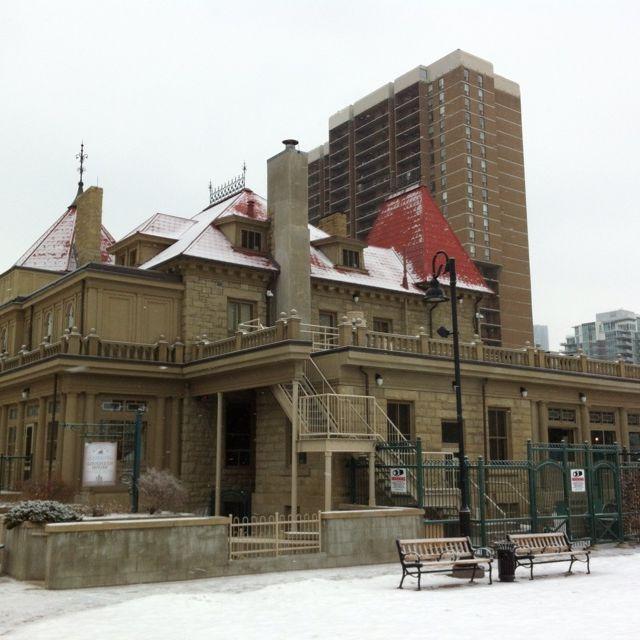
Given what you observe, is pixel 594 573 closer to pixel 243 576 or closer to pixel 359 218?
pixel 243 576

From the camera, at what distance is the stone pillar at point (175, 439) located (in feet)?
100

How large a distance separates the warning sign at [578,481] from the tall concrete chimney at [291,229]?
12.9 m

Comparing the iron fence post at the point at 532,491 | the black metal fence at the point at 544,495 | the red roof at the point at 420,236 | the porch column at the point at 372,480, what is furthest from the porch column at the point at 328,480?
the red roof at the point at 420,236

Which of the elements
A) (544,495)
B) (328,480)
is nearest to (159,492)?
(328,480)

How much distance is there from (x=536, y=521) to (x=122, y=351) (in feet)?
52.7

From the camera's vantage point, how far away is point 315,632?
1120 centimetres

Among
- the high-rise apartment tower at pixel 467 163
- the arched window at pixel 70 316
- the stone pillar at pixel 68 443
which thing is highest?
the high-rise apartment tower at pixel 467 163

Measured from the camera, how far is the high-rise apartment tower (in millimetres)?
99875

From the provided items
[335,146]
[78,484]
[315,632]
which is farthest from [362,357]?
[335,146]

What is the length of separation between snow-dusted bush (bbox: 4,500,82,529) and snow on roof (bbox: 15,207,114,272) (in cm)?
2176

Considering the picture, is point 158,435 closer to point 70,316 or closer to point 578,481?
point 70,316

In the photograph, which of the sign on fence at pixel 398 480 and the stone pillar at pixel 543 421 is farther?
the stone pillar at pixel 543 421

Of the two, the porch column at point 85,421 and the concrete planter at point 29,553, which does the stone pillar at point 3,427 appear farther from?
the concrete planter at point 29,553

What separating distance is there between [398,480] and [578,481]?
5.48m
